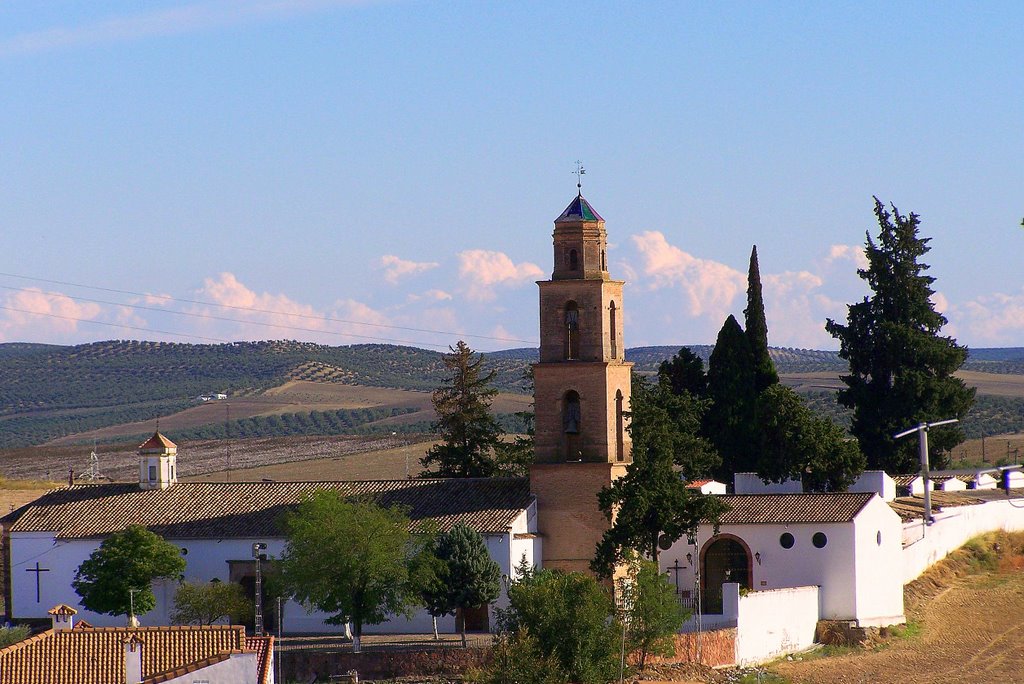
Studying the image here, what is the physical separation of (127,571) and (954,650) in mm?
24478

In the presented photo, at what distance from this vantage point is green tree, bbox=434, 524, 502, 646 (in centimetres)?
5312

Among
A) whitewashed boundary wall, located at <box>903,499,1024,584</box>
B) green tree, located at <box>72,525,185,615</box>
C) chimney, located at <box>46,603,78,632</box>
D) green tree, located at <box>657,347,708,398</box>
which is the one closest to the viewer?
chimney, located at <box>46,603,78,632</box>

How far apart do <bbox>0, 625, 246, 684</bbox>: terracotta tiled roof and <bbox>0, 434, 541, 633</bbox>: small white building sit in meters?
13.3

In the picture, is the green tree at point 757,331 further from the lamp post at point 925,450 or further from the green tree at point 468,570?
the green tree at point 468,570

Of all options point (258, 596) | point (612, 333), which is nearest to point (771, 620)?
point (612, 333)

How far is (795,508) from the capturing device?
192ft

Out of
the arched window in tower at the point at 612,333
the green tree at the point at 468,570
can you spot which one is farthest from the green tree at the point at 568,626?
the arched window in tower at the point at 612,333

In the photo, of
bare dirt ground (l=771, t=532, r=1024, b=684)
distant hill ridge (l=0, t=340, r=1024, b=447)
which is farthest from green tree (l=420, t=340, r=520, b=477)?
distant hill ridge (l=0, t=340, r=1024, b=447)

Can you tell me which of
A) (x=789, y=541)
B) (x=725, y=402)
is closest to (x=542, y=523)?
(x=789, y=541)

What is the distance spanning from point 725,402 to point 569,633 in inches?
1052

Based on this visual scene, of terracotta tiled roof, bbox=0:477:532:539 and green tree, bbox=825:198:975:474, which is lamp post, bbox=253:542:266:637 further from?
green tree, bbox=825:198:975:474

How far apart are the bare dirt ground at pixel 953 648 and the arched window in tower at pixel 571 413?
9.34 m

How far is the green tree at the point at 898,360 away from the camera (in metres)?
78.2

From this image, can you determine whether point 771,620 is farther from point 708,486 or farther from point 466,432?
point 466,432
